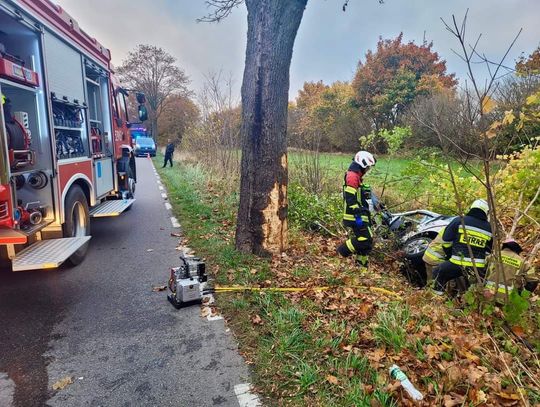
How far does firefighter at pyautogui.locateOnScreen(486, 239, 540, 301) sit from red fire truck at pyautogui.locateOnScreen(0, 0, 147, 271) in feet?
14.6

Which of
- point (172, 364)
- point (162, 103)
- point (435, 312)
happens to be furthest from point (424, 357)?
point (162, 103)

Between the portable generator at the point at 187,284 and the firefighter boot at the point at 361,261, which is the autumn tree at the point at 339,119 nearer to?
the firefighter boot at the point at 361,261

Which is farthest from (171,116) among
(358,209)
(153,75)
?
(358,209)

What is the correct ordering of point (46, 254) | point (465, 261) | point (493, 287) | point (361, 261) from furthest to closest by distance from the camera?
point (361, 261), point (46, 254), point (465, 261), point (493, 287)

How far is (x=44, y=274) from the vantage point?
16.5 ft

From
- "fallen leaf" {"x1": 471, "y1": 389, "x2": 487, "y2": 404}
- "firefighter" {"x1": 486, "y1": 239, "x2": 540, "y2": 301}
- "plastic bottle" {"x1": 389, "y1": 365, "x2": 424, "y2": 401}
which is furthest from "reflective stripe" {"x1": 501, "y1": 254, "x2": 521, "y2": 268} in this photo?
"plastic bottle" {"x1": 389, "y1": 365, "x2": 424, "y2": 401}

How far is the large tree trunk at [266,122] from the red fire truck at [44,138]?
230 cm

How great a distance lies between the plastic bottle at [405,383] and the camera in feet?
8.05

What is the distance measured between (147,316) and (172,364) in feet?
3.20

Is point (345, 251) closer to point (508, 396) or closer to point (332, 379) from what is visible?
point (332, 379)

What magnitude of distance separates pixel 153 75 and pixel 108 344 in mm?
47274

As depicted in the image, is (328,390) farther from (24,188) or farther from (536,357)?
(24,188)

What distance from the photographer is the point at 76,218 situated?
5699mm

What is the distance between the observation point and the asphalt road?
8.93 feet
